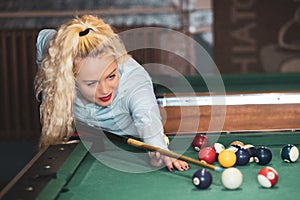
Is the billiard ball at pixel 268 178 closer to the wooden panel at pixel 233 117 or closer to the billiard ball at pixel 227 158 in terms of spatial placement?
the billiard ball at pixel 227 158

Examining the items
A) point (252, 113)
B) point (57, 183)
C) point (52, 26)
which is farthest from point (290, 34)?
point (57, 183)

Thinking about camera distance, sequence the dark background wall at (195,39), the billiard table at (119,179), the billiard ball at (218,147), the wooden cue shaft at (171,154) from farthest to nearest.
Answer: the dark background wall at (195,39)
the billiard ball at (218,147)
the wooden cue shaft at (171,154)
the billiard table at (119,179)

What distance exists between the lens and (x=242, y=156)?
1.92 metres

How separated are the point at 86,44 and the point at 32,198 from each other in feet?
2.79

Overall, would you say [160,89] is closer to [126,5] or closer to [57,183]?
[57,183]

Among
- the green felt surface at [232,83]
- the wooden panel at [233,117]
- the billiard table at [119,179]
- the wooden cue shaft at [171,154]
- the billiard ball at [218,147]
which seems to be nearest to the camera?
the billiard table at [119,179]

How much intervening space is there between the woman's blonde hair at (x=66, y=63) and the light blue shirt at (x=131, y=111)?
0.34ft

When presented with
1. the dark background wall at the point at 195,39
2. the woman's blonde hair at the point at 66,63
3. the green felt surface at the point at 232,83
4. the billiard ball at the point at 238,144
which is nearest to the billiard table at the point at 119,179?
the billiard ball at the point at 238,144

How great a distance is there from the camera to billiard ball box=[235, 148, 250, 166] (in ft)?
6.30

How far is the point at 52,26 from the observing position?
533 cm

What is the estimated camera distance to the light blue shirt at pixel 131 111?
7.10 feet

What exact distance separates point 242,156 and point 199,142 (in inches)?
11.8

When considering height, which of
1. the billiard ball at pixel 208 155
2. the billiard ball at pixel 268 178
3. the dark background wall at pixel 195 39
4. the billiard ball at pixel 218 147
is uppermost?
the billiard ball at pixel 268 178

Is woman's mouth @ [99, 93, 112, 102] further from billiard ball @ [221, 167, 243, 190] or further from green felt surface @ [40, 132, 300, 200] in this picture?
billiard ball @ [221, 167, 243, 190]
